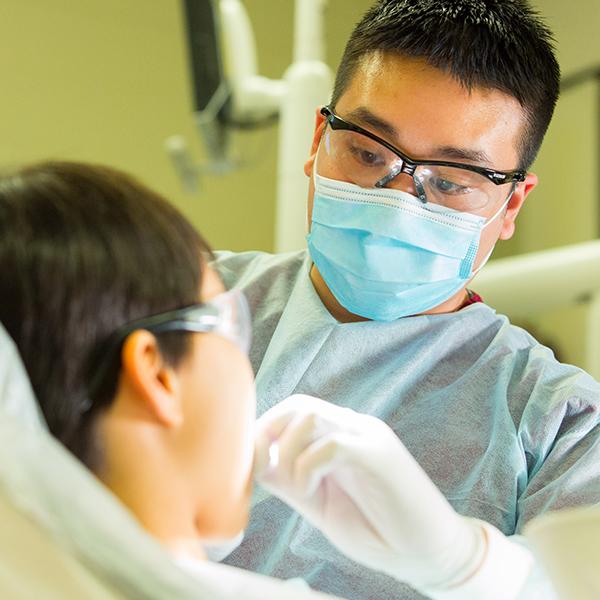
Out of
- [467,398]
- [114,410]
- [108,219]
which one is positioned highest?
[108,219]

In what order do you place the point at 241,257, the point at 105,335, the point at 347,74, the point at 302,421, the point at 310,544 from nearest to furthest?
the point at 105,335
the point at 302,421
the point at 310,544
the point at 347,74
the point at 241,257

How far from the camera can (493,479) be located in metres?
1.21

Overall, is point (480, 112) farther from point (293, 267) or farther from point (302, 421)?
point (302, 421)

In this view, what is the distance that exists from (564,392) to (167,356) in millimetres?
696

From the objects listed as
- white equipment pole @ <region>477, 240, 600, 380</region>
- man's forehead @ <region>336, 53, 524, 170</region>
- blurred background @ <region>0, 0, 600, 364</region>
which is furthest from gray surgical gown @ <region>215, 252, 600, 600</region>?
blurred background @ <region>0, 0, 600, 364</region>

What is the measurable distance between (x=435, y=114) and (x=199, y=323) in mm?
650

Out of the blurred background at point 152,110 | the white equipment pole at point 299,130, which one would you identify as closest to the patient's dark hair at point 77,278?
the white equipment pole at point 299,130

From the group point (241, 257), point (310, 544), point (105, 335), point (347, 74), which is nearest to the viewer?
point (105, 335)

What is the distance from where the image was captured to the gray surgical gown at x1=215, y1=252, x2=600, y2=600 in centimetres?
119

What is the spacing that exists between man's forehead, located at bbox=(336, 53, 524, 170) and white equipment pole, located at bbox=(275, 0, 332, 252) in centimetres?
71

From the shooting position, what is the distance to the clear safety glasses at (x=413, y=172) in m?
1.28

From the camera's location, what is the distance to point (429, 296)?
134 cm

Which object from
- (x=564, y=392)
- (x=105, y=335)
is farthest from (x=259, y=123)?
(x=105, y=335)

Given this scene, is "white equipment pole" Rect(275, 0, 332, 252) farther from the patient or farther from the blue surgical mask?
the patient
